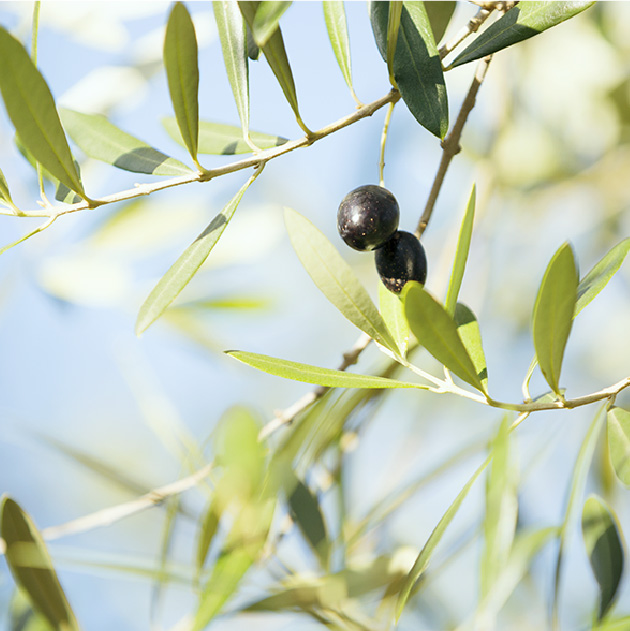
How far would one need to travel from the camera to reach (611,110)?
1403mm

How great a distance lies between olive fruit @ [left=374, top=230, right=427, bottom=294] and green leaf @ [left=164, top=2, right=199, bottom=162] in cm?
20

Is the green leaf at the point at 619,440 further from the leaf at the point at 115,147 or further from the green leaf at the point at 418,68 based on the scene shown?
the leaf at the point at 115,147

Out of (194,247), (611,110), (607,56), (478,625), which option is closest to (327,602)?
(478,625)

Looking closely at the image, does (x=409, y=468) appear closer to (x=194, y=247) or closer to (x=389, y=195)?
(x=389, y=195)

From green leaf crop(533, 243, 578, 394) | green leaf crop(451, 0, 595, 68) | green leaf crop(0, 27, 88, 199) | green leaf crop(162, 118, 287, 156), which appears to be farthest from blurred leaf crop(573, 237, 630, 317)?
green leaf crop(0, 27, 88, 199)

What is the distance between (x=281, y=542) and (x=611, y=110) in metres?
1.20

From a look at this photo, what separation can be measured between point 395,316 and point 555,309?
0.21 m

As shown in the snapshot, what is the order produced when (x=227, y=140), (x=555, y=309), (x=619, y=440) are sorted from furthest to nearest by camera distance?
(x=227, y=140)
(x=619, y=440)
(x=555, y=309)

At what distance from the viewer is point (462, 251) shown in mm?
472

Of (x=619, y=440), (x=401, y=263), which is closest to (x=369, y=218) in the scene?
(x=401, y=263)

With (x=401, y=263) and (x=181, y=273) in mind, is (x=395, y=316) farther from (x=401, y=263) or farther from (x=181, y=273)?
(x=181, y=273)

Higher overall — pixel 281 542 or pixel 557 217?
pixel 557 217

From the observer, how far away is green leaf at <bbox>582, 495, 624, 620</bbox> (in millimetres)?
587

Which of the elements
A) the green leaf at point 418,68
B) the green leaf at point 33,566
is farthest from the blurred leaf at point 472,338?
the green leaf at point 33,566
